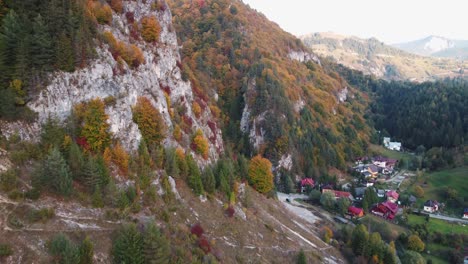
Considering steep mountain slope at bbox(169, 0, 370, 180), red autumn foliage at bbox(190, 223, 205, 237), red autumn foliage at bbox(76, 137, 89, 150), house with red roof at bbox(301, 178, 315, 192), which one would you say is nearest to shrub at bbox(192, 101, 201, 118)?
steep mountain slope at bbox(169, 0, 370, 180)

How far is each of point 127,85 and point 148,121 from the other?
18.3 ft

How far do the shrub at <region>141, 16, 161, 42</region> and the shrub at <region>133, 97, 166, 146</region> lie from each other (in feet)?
46.3

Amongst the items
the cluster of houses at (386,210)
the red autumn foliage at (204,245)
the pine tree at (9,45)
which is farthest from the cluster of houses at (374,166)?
the pine tree at (9,45)

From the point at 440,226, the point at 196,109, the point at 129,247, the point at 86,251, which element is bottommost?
the point at 440,226

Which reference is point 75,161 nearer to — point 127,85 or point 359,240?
point 127,85

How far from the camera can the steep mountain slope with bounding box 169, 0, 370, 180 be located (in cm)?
10519

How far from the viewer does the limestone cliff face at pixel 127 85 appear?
130 feet

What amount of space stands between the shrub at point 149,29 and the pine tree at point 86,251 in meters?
37.2

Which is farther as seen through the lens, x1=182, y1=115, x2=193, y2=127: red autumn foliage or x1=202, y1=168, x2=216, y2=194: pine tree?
x1=182, y1=115, x2=193, y2=127: red autumn foliage

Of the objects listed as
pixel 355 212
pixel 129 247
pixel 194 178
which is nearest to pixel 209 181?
pixel 194 178

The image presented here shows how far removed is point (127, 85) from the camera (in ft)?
153

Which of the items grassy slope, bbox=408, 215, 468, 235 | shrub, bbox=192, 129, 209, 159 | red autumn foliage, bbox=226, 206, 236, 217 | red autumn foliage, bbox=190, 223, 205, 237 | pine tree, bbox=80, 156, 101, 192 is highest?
shrub, bbox=192, 129, 209, 159

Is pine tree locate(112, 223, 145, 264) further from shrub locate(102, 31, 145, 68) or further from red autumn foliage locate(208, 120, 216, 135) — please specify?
red autumn foliage locate(208, 120, 216, 135)

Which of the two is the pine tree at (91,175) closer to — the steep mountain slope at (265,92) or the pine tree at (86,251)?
the pine tree at (86,251)
